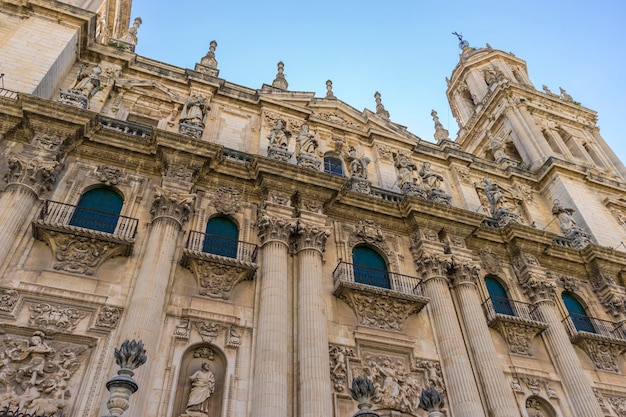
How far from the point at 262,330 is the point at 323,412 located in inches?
93.6

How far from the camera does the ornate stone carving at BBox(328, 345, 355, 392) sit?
40.3 ft

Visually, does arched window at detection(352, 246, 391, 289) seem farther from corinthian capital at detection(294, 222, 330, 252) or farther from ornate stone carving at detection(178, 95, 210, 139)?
ornate stone carving at detection(178, 95, 210, 139)

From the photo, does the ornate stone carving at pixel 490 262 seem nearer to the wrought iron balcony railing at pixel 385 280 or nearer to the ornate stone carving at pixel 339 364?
the wrought iron balcony railing at pixel 385 280

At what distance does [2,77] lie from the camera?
49.5 feet

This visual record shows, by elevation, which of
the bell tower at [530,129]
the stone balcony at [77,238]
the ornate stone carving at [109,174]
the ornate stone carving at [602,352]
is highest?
the bell tower at [530,129]

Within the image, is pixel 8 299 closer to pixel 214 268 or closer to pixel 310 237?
pixel 214 268

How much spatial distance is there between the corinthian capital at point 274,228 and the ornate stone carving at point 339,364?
129 inches

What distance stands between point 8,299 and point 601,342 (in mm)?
17358

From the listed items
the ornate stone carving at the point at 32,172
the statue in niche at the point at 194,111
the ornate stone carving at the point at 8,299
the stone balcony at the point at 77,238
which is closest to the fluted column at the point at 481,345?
the statue in niche at the point at 194,111

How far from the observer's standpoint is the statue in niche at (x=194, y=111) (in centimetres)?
1645

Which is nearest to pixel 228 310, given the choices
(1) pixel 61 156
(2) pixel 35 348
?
(2) pixel 35 348

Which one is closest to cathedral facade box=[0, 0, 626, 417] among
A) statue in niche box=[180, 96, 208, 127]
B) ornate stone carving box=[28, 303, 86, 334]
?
ornate stone carving box=[28, 303, 86, 334]

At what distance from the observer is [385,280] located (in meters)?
15.5

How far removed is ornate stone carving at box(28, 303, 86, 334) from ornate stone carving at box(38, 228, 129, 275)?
1.02 m
